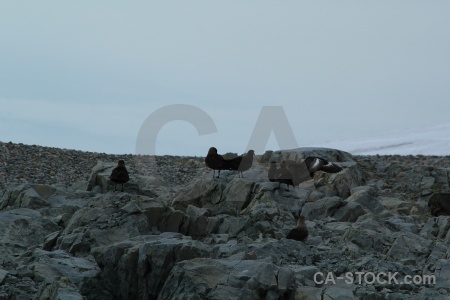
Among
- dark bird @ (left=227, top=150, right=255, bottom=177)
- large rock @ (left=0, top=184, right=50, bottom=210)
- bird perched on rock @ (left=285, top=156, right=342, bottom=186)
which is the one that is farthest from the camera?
dark bird @ (left=227, top=150, right=255, bottom=177)

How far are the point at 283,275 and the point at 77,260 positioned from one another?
454 cm

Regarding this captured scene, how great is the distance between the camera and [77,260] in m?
15.0

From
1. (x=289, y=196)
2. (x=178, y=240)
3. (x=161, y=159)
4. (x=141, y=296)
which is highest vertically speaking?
(x=161, y=159)

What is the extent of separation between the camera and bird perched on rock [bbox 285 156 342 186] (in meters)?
22.2

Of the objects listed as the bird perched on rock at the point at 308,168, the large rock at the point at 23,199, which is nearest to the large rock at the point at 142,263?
the large rock at the point at 23,199

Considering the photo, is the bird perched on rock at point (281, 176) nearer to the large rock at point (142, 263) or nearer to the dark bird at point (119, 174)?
the dark bird at point (119, 174)

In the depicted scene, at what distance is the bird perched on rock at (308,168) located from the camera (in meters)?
22.2

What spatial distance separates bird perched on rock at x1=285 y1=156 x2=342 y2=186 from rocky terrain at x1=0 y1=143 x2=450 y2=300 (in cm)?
33

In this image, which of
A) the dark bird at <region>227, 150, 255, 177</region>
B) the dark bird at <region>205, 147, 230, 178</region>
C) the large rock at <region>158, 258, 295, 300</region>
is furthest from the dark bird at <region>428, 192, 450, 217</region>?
the large rock at <region>158, 258, 295, 300</region>

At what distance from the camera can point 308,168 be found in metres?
24.3

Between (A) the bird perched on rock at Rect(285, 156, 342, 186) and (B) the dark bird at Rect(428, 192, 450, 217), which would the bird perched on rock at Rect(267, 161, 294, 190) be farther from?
(B) the dark bird at Rect(428, 192, 450, 217)

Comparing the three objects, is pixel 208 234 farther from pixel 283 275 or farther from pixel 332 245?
pixel 283 275

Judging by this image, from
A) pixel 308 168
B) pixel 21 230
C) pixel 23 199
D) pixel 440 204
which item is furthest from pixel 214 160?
pixel 440 204

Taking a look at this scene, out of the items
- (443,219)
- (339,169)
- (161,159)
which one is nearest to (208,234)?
(443,219)
